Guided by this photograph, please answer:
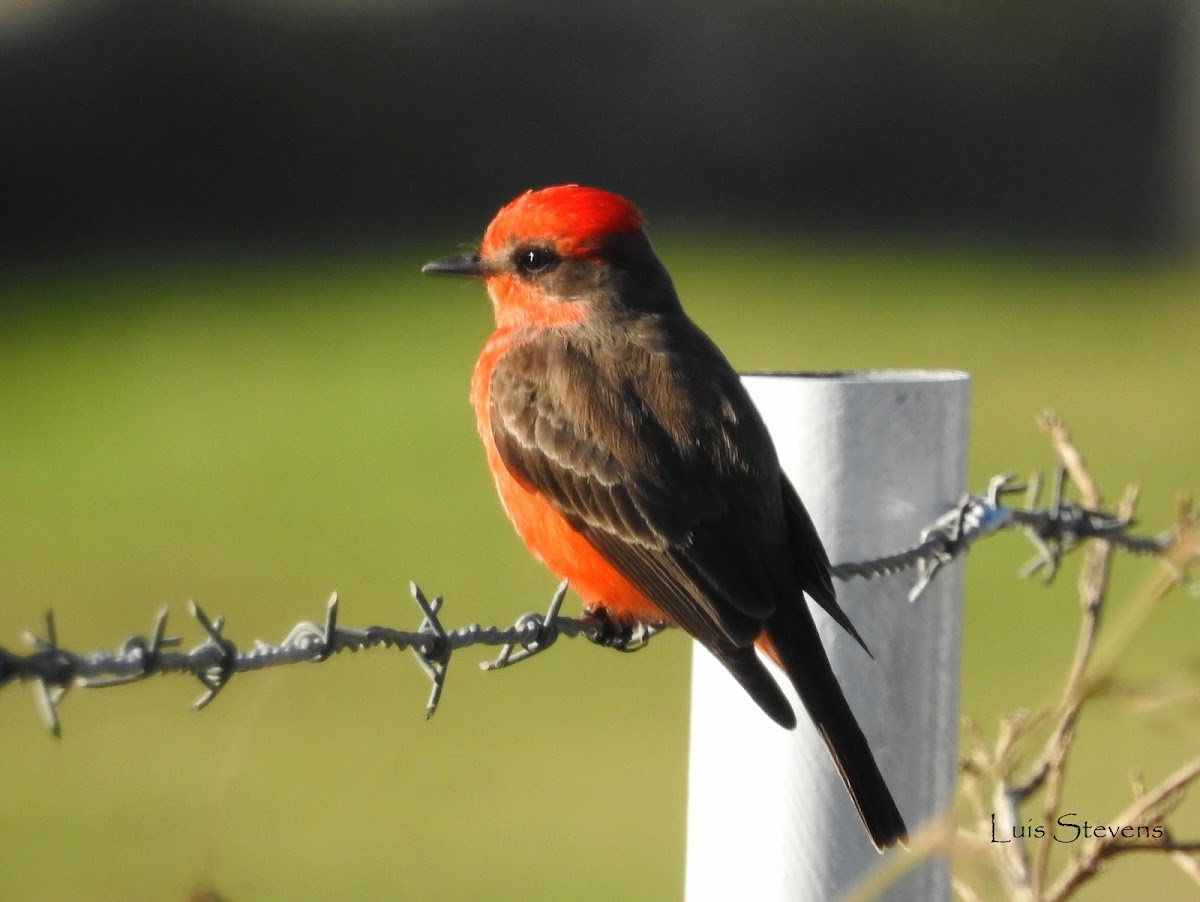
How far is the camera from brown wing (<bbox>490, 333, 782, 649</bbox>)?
147 inches

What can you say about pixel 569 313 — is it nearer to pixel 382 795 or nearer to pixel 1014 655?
pixel 382 795

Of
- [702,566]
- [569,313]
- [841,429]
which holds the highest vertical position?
[569,313]

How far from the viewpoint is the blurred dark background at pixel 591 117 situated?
22.3 meters

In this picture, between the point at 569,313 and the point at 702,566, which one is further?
the point at 569,313

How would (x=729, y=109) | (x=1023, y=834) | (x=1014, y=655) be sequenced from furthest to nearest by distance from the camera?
(x=729, y=109), (x=1014, y=655), (x=1023, y=834)

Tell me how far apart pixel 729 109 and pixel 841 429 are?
864 inches

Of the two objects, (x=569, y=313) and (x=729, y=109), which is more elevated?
(x=729, y=109)

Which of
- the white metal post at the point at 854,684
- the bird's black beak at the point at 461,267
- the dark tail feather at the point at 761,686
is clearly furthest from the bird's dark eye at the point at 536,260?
the dark tail feather at the point at 761,686

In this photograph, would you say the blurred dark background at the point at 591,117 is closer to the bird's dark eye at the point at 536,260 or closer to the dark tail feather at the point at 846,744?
the bird's dark eye at the point at 536,260

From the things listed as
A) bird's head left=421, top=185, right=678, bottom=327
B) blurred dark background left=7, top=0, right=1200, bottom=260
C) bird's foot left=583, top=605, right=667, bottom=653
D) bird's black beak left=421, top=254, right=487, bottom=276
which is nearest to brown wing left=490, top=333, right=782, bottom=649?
bird's foot left=583, top=605, right=667, bottom=653

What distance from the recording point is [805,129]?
25000mm

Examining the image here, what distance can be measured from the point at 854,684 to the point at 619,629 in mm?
967

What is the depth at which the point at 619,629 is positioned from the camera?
409 centimetres

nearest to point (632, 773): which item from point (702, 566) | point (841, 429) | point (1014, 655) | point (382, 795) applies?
point (382, 795)
